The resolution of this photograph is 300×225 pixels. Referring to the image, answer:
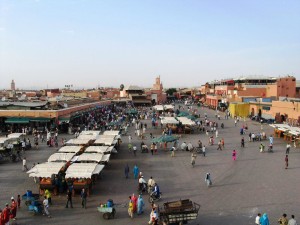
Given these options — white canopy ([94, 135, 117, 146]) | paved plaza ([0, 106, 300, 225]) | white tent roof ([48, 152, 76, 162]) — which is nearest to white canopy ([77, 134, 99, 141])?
white canopy ([94, 135, 117, 146])

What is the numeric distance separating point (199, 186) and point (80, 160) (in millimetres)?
5716

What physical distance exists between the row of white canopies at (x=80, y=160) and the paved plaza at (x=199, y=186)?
985 mm

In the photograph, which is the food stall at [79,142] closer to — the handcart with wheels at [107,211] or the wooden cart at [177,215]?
the handcart with wheels at [107,211]

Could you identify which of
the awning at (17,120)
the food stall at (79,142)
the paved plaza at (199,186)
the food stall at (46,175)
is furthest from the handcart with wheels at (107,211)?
the awning at (17,120)

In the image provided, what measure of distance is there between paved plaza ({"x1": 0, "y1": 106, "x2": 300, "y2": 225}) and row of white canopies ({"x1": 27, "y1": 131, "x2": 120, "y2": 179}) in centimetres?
99

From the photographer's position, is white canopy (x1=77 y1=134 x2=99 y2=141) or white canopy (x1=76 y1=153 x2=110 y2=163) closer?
white canopy (x1=76 y1=153 x2=110 y2=163)

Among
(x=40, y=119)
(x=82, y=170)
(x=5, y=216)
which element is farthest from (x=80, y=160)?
(x=40, y=119)

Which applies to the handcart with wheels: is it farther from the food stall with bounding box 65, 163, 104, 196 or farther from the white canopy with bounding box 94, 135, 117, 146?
the white canopy with bounding box 94, 135, 117, 146

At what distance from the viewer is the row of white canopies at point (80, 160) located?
1463cm

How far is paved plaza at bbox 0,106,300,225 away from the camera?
12.3m

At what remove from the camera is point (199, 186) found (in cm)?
1602

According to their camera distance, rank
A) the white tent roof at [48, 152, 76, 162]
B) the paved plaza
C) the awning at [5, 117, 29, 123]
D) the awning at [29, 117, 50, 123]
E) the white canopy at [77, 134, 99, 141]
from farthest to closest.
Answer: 1. the awning at [29, 117, 50, 123]
2. the awning at [5, 117, 29, 123]
3. the white canopy at [77, 134, 99, 141]
4. the white tent roof at [48, 152, 76, 162]
5. the paved plaza

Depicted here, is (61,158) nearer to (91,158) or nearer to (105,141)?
(91,158)

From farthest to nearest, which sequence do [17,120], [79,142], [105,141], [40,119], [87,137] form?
[40,119] → [17,120] → [87,137] → [79,142] → [105,141]
